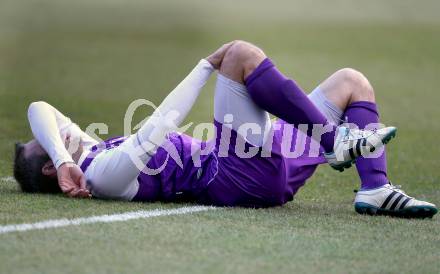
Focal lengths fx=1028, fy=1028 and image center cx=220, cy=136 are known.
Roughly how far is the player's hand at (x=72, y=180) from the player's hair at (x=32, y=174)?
0.20 m

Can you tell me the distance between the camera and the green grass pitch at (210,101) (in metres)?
4.26

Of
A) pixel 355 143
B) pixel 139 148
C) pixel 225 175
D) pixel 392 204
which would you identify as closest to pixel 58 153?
pixel 139 148

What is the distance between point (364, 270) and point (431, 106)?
785cm

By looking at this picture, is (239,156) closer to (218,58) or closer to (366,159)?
(218,58)

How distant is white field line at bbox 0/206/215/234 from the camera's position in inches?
182

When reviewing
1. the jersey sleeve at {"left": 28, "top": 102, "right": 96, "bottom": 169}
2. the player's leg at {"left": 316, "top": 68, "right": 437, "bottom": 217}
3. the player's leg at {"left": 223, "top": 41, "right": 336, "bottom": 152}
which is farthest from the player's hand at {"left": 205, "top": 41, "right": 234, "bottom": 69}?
the jersey sleeve at {"left": 28, "top": 102, "right": 96, "bottom": 169}

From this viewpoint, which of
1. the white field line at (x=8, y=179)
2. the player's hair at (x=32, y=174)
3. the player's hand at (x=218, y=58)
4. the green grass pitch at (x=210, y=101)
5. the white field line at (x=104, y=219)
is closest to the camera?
the green grass pitch at (x=210, y=101)

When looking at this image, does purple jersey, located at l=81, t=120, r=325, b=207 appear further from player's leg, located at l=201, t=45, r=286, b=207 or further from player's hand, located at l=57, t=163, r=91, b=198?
player's hand, located at l=57, t=163, r=91, b=198

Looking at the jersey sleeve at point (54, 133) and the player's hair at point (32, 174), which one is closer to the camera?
the jersey sleeve at point (54, 133)

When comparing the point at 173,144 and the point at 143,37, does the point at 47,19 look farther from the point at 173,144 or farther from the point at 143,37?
the point at 173,144

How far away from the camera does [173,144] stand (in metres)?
5.52

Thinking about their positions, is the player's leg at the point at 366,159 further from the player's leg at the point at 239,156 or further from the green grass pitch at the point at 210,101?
the player's leg at the point at 239,156

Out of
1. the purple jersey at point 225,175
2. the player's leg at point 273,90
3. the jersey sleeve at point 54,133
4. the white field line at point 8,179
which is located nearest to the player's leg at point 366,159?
the purple jersey at point 225,175

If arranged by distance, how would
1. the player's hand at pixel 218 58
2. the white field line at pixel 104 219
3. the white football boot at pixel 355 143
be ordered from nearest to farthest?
the white field line at pixel 104 219, the white football boot at pixel 355 143, the player's hand at pixel 218 58
